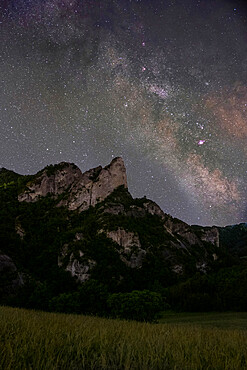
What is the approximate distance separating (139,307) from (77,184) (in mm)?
133942

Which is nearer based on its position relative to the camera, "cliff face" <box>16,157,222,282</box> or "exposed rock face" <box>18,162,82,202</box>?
"cliff face" <box>16,157,222,282</box>

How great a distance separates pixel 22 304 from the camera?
37344 mm

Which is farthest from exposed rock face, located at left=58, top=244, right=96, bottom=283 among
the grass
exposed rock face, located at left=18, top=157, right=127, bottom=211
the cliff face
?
the grass

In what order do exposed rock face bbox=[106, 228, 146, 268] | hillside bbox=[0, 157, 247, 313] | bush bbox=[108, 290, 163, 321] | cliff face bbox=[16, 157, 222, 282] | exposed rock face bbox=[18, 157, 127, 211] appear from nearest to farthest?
bush bbox=[108, 290, 163, 321], hillside bbox=[0, 157, 247, 313], cliff face bbox=[16, 157, 222, 282], exposed rock face bbox=[106, 228, 146, 268], exposed rock face bbox=[18, 157, 127, 211]

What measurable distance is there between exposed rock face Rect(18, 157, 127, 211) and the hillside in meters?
0.62

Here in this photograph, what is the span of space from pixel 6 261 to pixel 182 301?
144ft

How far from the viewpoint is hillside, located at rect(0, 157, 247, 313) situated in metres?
65.0

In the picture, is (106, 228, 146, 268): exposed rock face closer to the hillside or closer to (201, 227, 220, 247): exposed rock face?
the hillside

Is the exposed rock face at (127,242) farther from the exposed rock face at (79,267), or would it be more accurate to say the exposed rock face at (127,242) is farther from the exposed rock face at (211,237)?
the exposed rock face at (211,237)

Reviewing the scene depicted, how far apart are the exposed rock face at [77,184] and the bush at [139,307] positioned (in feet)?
390

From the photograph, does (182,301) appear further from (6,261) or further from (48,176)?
(48,176)

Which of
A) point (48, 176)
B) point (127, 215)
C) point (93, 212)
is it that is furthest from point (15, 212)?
point (127, 215)

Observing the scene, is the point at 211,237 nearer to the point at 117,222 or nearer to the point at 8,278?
the point at 117,222

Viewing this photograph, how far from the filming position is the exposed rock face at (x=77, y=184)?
145m
